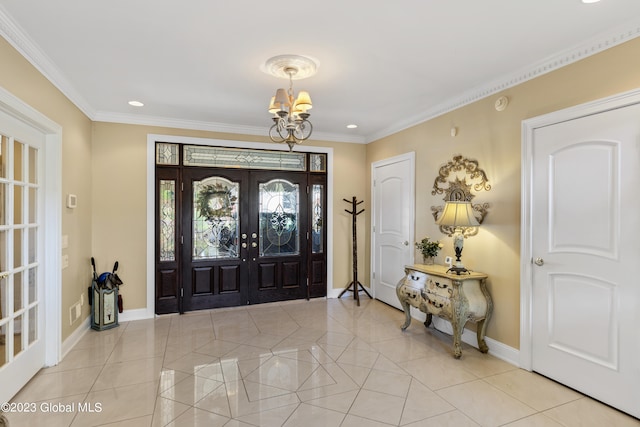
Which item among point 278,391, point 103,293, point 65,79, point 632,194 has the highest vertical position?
point 65,79

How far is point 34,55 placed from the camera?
258 centimetres

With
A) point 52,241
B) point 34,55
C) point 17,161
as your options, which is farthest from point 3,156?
point 52,241

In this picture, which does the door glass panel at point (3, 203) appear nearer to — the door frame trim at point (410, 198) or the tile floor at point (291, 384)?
the tile floor at point (291, 384)

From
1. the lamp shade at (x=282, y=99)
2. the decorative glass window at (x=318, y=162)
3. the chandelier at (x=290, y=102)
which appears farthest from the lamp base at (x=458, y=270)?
the decorative glass window at (x=318, y=162)

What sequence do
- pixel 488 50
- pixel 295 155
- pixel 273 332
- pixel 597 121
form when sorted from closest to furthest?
1. pixel 597 121
2. pixel 488 50
3. pixel 273 332
4. pixel 295 155

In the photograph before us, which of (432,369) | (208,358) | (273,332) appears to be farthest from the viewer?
(273,332)

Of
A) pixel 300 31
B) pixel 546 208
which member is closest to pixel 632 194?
pixel 546 208

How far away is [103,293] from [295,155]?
10.1 ft

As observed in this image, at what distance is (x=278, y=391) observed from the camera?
8.56 ft

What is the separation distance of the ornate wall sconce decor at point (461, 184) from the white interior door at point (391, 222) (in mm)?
510

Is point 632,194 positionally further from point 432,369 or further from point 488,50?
point 432,369

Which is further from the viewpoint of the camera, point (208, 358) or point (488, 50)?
point (208, 358)

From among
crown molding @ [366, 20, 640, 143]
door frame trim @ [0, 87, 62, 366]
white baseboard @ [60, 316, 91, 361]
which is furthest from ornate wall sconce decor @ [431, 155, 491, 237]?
white baseboard @ [60, 316, 91, 361]

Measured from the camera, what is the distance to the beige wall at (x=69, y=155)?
240cm
